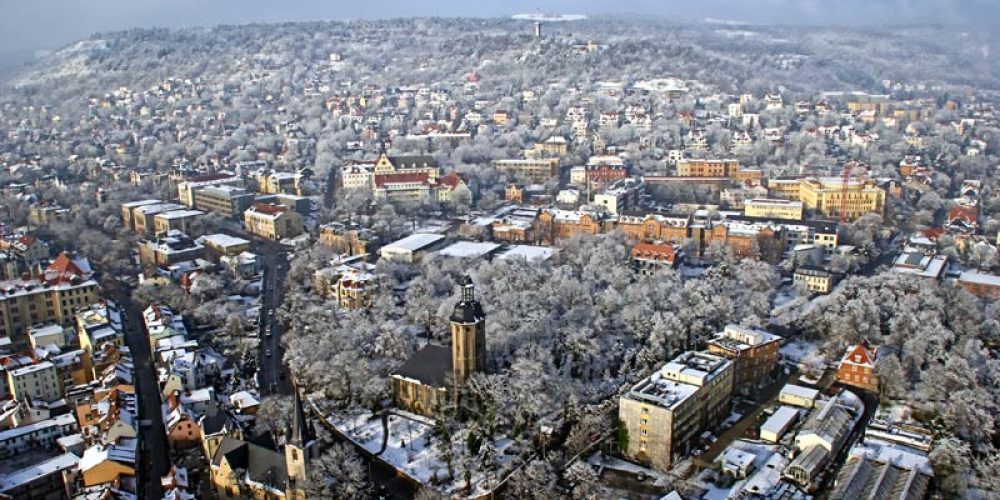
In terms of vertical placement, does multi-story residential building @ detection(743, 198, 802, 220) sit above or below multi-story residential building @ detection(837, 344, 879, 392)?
above

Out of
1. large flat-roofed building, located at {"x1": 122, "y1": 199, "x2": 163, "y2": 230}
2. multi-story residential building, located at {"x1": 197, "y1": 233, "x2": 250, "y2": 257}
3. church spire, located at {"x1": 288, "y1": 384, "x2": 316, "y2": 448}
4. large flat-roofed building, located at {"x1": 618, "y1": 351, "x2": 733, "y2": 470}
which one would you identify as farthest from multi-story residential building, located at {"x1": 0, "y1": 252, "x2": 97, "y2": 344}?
large flat-roofed building, located at {"x1": 618, "y1": 351, "x2": 733, "y2": 470}

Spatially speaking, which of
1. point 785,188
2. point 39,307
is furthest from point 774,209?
point 39,307

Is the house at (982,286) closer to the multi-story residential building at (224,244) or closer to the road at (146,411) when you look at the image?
the road at (146,411)

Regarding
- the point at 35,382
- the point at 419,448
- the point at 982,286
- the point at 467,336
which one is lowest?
the point at 419,448

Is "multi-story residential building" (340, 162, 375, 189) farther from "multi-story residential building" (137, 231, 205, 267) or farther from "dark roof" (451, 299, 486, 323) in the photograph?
"dark roof" (451, 299, 486, 323)

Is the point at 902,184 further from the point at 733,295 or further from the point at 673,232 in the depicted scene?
the point at 733,295

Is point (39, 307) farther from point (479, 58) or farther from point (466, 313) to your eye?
point (479, 58)
